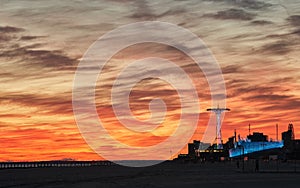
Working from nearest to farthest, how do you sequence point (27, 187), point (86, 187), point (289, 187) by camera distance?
1. point (289, 187)
2. point (86, 187)
3. point (27, 187)

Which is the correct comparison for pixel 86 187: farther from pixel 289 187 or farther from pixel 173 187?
pixel 289 187

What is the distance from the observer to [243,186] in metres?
54.6

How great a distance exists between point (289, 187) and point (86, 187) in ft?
69.1

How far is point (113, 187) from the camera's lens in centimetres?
5700

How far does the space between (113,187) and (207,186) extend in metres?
9.57

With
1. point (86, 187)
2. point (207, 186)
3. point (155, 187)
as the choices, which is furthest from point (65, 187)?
point (207, 186)

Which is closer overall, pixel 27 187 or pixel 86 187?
pixel 86 187

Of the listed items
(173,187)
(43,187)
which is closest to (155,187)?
(173,187)

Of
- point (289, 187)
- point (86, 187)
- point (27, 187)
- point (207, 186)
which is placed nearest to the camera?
point (289, 187)

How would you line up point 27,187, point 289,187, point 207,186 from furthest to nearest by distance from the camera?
1. point 27,187
2. point 207,186
3. point 289,187

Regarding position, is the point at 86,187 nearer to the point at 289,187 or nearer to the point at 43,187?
the point at 43,187

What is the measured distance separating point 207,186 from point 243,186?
3557 millimetres

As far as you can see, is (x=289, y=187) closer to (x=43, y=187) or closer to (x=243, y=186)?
(x=243, y=186)

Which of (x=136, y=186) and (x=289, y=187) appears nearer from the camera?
(x=289, y=187)
